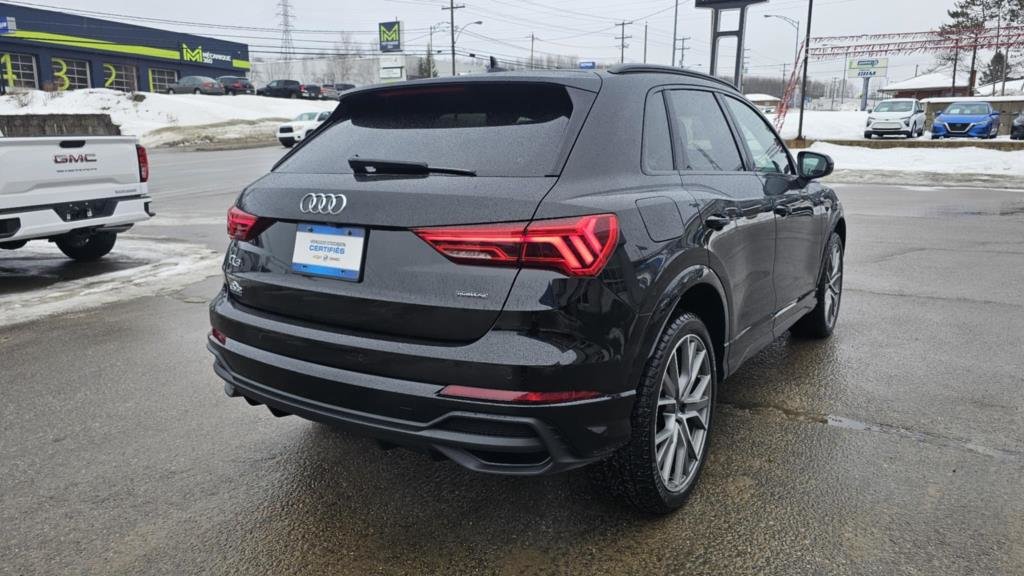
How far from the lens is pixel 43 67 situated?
51594 mm

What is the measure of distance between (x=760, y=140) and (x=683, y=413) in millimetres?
1870

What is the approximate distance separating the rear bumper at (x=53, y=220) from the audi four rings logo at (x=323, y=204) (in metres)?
5.42

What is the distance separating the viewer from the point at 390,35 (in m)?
78.8

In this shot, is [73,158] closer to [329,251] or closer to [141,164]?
[141,164]

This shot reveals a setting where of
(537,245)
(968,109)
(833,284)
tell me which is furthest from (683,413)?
(968,109)

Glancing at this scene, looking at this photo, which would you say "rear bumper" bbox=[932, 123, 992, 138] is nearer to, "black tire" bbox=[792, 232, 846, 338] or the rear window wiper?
"black tire" bbox=[792, 232, 846, 338]

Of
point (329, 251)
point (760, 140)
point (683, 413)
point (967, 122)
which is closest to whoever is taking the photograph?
point (329, 251)

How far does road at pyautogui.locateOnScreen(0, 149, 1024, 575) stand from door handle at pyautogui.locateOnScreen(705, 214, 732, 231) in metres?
1.03

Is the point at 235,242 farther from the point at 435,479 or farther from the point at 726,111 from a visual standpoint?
the point at 726,111

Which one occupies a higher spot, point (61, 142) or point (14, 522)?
point (61, 142)

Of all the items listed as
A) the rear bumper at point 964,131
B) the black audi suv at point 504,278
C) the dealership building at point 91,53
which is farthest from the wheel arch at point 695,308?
the dealership building at point 91,53

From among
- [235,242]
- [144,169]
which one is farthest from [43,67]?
[235,242]

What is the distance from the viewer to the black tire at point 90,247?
8.34 m

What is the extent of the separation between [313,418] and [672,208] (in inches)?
59.1
